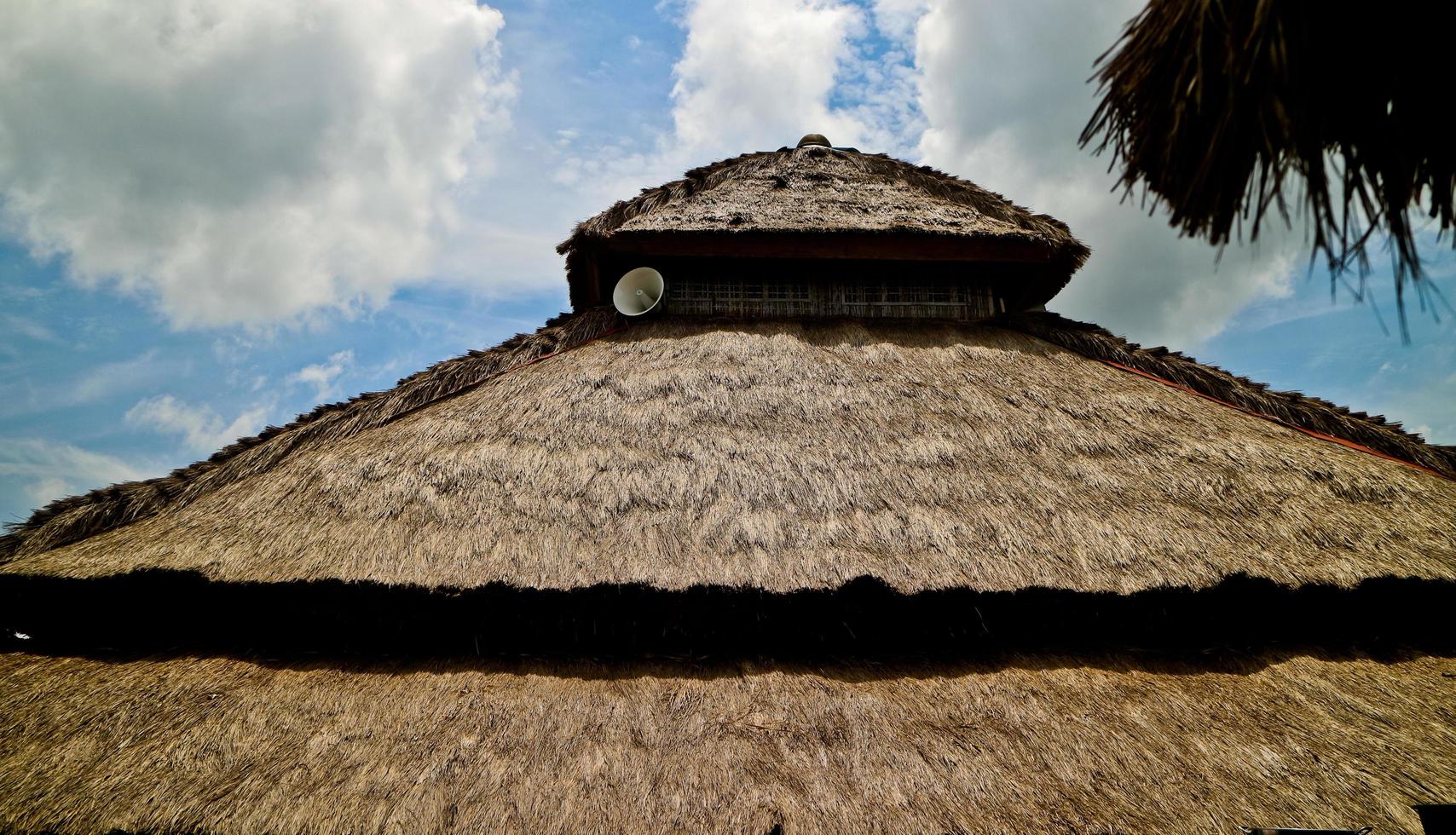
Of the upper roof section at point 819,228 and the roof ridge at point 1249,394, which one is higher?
the upper roof section at point 819,228

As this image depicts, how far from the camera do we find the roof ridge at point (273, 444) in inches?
199

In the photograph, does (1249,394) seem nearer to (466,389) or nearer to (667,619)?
(667,619)

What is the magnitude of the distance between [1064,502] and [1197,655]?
1499 mm

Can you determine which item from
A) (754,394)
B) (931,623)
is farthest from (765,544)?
(754,394)

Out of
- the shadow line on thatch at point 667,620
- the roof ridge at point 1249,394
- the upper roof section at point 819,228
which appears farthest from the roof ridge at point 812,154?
the shadow line on thatch at point 667,620

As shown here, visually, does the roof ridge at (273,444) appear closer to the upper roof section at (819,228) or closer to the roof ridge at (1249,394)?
the upper roof section at (819,228)

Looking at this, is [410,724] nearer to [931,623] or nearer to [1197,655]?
[931,623]

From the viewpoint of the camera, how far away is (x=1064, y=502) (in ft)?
17.1

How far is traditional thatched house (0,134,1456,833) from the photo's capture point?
384 centimetres

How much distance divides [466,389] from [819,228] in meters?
4.60

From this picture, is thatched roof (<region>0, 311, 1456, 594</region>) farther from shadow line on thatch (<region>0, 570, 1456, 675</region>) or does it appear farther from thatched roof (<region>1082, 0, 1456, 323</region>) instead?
thatched roof (<region>1082, 0, 1456, 323</region>)

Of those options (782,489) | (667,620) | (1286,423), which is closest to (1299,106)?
(782,489)

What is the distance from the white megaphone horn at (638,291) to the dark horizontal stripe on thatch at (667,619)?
4286mm

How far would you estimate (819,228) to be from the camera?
7906 mm
